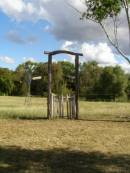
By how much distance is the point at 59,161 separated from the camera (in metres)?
11.5

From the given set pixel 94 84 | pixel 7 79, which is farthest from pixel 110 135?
pixel 7 79

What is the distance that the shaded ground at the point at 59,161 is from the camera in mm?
10625

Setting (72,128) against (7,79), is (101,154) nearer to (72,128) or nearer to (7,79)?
(72,128)

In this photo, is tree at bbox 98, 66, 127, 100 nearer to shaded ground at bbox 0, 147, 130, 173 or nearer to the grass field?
the grass field

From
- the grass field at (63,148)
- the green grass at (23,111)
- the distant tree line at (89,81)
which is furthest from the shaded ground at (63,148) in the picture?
the distant tree line at (89,81)

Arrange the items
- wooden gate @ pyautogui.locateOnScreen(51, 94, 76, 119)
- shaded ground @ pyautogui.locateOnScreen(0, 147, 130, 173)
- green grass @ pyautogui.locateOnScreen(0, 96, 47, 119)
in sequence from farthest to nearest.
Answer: green grass @ pyautogui.locateOnScreen(0, 96, 47, 119) < wooden gate @ pyautogui.locateOnScreen(51, 94, 76, 119) < shaded ground @ pyautogui.locateOnScreen(0, 147, 130, 173)

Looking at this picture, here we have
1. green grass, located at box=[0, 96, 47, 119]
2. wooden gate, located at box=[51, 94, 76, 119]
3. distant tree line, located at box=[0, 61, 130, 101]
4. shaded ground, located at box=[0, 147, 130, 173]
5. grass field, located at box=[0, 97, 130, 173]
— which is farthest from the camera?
distant tree line, located at box=[0, 61, 130, 101]

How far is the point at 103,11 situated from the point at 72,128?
6515 millimetres

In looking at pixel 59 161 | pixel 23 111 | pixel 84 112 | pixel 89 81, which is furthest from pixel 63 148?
pixel 89 81

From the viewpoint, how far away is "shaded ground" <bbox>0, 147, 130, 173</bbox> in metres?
10.6

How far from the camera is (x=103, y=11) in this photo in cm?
2242

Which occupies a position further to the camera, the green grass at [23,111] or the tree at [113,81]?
the tree at [113,81]

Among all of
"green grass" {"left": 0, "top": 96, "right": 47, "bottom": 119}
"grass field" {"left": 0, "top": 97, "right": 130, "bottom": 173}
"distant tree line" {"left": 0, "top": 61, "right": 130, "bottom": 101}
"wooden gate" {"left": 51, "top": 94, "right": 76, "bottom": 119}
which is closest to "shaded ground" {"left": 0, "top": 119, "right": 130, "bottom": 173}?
"grass field" {"left": 0, "top": 97, "right": 130, "bottom": 173}

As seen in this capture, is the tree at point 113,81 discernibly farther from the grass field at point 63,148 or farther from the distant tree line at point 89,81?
the grass field at point 63,148
